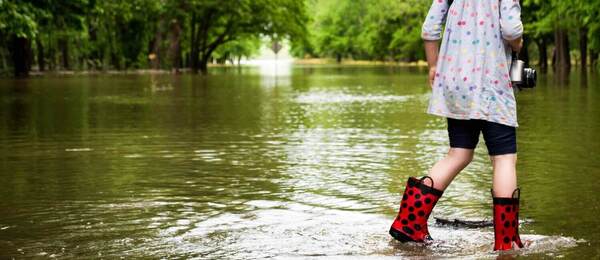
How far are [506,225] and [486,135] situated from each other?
0.48 metres

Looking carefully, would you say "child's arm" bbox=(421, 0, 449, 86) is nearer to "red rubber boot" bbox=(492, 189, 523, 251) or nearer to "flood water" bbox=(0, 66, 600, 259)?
"red rubber boot" bbox=(492, 189, 523, 251)

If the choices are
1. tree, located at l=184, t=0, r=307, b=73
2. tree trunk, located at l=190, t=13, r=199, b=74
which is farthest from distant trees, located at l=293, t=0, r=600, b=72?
tree trunk, located at l=190, t=13, r=199, b=74

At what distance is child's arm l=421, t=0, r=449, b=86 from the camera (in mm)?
5770

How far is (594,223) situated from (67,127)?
10.4 meters

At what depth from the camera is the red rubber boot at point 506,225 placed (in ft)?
18.1

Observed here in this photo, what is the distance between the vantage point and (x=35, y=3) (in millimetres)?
30703

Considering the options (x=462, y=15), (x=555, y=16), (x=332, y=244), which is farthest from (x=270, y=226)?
(x=555, y=16)

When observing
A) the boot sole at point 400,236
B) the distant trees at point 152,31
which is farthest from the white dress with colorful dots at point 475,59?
the distant trees at point 152,31

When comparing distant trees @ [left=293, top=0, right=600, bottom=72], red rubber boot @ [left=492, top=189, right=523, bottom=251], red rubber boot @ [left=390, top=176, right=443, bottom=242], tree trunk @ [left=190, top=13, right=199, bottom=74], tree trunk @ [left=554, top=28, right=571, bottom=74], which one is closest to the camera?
red rubber boot @ [left=492, top=189, right=523, bottom=251]

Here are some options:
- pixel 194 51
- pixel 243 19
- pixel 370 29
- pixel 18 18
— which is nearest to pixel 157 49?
pixel 194 51

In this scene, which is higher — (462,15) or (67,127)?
(462,15)

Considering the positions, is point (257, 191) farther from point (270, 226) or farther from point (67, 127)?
point (67, 127)

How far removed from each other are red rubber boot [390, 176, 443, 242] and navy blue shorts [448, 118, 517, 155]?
0.94 ft

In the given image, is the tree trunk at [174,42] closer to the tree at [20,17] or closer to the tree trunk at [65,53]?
the tree trunk at [65,53]
